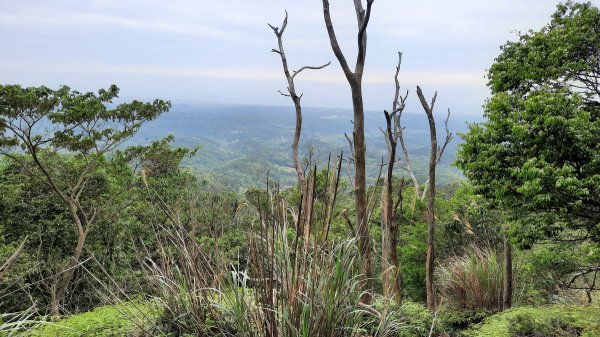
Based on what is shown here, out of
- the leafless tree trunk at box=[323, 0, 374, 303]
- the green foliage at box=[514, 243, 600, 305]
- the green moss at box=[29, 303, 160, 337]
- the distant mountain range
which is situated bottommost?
the distant mountain range

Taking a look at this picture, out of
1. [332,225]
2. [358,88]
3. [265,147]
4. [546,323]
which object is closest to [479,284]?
[546,323]

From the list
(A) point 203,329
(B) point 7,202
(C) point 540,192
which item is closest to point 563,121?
(C) point 540,192

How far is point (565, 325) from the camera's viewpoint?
3.05 metres

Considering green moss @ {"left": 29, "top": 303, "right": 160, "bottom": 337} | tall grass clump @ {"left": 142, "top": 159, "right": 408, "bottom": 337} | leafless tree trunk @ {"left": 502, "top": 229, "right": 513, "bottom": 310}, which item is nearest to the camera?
tall grass clump @ {"left": 142, "top": 159, "right": 408, "bottom": 337}

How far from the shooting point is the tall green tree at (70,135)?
24.9 ft

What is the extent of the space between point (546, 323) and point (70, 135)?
29.4ft

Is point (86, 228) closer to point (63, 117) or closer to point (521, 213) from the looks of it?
point (63, 117)

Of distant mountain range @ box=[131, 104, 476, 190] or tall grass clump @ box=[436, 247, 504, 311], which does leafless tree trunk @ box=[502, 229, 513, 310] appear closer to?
tall grass clump @ box=[436, 247, 504, 311]

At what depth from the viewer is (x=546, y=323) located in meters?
3.01

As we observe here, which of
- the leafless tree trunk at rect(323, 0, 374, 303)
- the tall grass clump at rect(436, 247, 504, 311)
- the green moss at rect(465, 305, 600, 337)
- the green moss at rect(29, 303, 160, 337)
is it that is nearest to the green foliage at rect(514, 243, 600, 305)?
the tall grass clump at rect(436, 247, 504, 311)

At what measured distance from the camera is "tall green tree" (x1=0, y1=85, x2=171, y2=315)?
7582 mm

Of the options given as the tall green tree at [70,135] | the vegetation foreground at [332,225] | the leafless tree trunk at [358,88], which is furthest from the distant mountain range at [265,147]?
the leafless tree trunk at [358,88]

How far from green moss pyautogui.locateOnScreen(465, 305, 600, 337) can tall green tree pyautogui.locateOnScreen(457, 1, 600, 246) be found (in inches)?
35.9

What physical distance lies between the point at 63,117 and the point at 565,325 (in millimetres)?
8781
